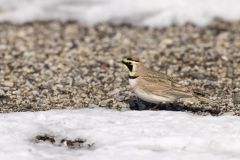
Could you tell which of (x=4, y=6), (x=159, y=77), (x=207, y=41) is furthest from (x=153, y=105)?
(x=4, y=6)

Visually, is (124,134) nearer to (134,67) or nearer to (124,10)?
(134,67)

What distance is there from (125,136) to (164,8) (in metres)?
6.45

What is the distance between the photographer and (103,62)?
1060 cm

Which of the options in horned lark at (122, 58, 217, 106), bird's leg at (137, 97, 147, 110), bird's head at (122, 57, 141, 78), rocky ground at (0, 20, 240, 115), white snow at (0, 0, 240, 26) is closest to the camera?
horned lark at (122, 58, 217, 106)

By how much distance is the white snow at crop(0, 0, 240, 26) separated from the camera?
12.7m

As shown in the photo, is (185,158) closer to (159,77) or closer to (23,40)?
(159,77)

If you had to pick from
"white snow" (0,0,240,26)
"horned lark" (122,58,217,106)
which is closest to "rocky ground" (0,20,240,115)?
"white snow" (0,0,240,26)

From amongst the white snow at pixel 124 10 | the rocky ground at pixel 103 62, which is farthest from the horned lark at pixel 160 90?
the white snow at pixel 124 10

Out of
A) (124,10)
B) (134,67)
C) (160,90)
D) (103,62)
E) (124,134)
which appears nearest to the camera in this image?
(124,134)

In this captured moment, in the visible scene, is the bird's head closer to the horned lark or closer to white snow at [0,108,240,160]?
the horned lark

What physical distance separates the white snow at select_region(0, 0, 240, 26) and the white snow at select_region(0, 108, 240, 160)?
507 centimetres

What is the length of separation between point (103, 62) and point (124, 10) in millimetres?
2734

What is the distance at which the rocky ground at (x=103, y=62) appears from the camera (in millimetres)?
8914

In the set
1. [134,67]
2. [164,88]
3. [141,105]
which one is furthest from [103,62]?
[164,88]
